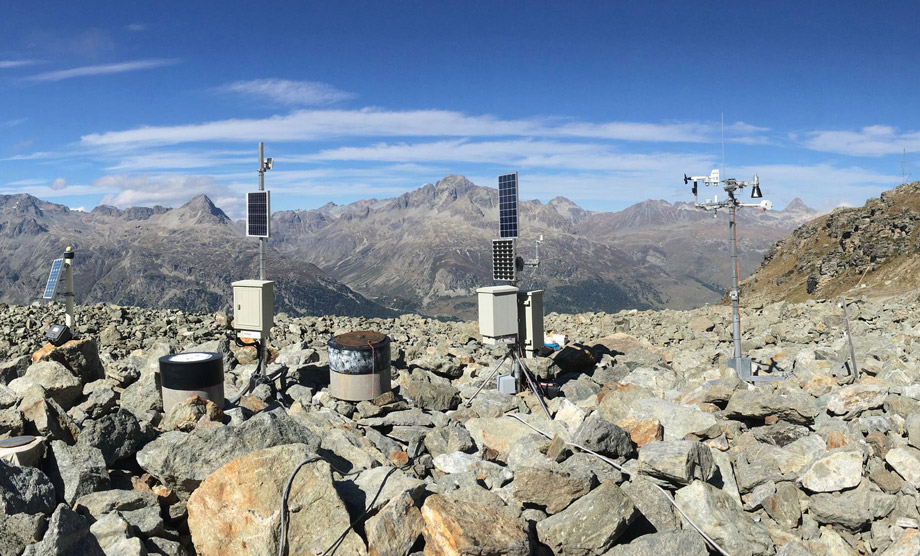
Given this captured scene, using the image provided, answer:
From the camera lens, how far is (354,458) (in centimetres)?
979

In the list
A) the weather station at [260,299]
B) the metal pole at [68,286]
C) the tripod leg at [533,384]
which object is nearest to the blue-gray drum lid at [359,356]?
the weather station at [260,299]

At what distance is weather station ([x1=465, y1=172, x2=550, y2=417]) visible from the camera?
15.6 metres

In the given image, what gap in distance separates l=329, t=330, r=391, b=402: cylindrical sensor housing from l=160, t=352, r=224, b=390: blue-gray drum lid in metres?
2.77

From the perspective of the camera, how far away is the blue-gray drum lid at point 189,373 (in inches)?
430

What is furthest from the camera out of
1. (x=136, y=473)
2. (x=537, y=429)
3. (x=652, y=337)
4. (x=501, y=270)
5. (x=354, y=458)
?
(x=652, y=337)

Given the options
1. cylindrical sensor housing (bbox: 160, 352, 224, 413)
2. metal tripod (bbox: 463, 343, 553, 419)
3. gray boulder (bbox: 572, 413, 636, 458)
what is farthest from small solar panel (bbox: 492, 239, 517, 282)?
cylindrical sensor housing (bbox: 160, 352, 224, 413)

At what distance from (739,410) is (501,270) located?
6.61 m

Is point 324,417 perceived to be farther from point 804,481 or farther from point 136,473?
point 804,481

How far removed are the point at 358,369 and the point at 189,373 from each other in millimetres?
3474

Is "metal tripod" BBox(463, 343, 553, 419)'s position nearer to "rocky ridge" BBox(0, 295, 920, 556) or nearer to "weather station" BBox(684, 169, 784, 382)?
"rocky ridge" BBox(0, 295, 920, 556)

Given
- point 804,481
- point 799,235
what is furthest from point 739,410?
point 799,235

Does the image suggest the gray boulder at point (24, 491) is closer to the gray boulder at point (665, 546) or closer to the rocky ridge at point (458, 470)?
the rocky ridge at point (458, 470)

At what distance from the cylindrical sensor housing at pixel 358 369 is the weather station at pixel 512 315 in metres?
2.39

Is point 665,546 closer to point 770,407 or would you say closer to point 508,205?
point 770,407
